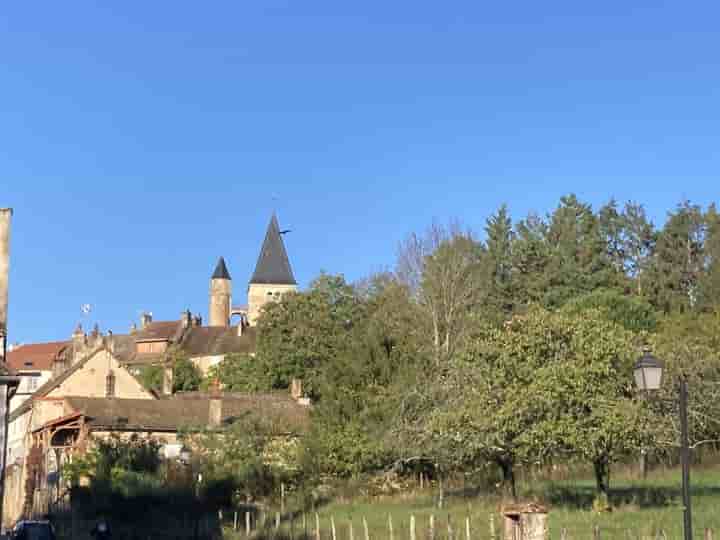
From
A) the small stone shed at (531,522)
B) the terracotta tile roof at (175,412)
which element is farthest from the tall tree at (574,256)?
the small stone shed at (531,522)

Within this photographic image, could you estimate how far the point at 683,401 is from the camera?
1872 cm

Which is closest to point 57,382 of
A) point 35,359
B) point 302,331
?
point 302,331

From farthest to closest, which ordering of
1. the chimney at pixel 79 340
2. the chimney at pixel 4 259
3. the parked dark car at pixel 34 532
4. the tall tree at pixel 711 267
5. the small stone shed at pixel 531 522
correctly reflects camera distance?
the chimney at pixel 79 340 < the tall tree at pixel 711 267 < the parked dark car at pixel 34 532 < the chimney at pixel 4 259 < the small stone shed at pixel 531 522

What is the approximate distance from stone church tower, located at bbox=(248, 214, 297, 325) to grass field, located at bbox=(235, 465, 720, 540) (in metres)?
118

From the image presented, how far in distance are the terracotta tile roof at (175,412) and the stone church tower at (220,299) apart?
106363mm

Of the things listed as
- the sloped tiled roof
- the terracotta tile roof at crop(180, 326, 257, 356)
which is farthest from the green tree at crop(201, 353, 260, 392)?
the terracotta tile roof at crop(180, 326, 257, 356)

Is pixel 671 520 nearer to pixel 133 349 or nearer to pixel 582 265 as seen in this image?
pixel 582 265

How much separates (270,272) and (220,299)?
29.9 feet

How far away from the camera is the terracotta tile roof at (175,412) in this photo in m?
56.2

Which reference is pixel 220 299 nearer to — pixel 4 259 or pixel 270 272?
pixel 270 272

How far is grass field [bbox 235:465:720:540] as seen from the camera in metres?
30.7

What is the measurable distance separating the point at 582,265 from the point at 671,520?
5061 centimetres

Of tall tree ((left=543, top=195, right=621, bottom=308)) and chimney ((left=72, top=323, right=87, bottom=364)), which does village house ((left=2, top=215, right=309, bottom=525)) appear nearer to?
tall tree ((left=543, top=195, right=621, bottom=308))

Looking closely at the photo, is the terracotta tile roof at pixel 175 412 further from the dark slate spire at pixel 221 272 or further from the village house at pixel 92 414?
the dark slate spire at pixel 221 272
